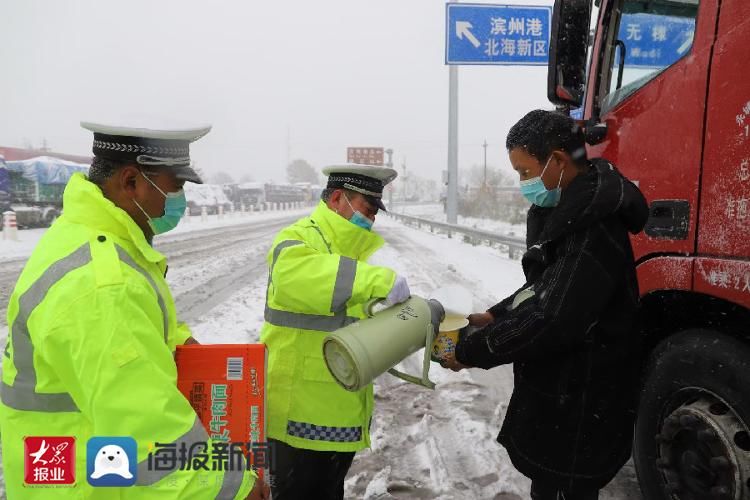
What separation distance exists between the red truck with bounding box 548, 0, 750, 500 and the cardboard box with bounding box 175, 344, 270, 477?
60.3 inches

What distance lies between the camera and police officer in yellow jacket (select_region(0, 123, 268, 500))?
3.41 feet

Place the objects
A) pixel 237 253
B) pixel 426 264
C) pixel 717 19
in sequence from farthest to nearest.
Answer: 1. pixel 237 253
2. pixel 426 264
3. pixel 717 19

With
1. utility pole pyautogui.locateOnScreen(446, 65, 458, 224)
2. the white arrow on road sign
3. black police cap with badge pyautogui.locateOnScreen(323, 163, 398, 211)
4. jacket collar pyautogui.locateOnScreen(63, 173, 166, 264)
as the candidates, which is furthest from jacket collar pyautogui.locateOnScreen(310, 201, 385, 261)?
utility pole pyautogui.locateOnScreen(446, 65, 458, 224)

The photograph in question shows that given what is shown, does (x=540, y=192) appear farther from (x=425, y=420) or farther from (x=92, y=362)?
(x=425, y=420)

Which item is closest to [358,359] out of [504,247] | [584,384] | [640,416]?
[584,384]

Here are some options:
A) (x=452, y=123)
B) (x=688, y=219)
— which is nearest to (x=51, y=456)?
(x=688, y=219)

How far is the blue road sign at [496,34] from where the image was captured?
32.6 ft

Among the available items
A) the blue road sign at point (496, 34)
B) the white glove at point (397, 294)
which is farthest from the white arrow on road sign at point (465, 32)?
the white glove at point (397, 294)

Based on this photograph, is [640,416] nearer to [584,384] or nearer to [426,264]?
[584,384]

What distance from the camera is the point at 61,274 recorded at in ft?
3.59

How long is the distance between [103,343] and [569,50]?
2.40 m

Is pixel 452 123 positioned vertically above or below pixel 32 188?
above

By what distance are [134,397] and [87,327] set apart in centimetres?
18

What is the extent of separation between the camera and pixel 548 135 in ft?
5.58
